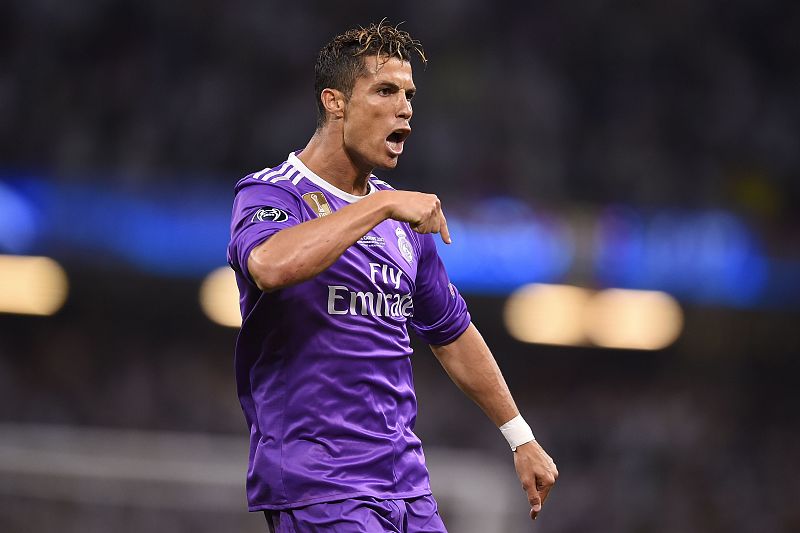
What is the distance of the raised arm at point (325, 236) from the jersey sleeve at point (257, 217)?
0.24ft

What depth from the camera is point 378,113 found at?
121 inches

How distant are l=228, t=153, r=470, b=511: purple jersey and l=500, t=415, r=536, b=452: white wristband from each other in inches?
16.2

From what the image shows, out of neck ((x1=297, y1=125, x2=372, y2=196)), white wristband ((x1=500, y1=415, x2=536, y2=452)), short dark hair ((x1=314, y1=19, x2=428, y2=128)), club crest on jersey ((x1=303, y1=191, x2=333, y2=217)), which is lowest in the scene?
white wristband ((x1=500, y1=415, x2=536, y2=452))

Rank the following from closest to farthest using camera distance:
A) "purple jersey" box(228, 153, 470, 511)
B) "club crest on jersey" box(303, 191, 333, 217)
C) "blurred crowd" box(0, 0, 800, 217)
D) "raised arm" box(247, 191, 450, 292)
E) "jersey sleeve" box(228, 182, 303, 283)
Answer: "raised arm" box(247, 191, 450, 292)
"jersey sleeve" box(228, 182, 303, 283)
"purple jersey" box(228, 153, 470, 511)
"club crest on jersey" box(303, 191, 333, 217)
"blurred crowd" box(0, 0, 800, 217)

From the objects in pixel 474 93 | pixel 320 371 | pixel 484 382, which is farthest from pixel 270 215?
pixel 474 93

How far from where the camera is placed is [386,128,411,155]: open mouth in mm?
3088

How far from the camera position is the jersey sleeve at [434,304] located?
3.39 meters

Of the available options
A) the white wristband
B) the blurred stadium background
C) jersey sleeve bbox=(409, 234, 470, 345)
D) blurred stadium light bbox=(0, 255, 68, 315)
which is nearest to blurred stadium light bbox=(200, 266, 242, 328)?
the blurred stadium background

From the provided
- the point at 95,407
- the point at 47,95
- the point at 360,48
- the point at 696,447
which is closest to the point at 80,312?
the point at 95,407

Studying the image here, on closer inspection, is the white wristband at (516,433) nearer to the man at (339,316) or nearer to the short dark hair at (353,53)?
the man at (339,316)

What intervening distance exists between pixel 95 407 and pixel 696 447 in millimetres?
6631

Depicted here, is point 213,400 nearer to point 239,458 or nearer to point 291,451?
point 239,458

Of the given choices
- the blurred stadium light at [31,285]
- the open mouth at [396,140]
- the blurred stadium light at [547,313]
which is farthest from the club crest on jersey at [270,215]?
the blurred stadium light at [31,285]

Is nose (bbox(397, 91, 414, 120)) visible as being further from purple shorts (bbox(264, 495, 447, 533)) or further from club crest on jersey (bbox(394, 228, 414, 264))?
purple shorts (bbox(264, 495, 447, 533))
